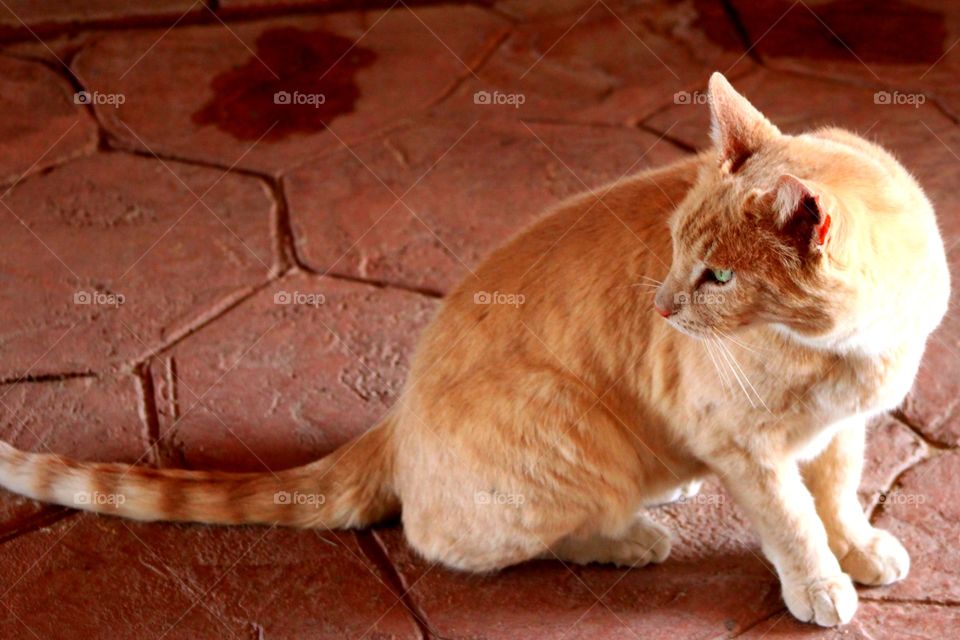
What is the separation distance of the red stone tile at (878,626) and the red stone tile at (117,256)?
6.49ft

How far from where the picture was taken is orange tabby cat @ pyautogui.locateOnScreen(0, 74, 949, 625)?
2197 mm

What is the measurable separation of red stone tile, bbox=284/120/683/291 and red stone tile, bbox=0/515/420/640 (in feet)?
3.90

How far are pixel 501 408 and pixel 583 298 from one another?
307 millimetres

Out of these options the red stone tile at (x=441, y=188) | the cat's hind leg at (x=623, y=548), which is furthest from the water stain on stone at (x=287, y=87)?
the cat's hind leg at (x=623, y=548)

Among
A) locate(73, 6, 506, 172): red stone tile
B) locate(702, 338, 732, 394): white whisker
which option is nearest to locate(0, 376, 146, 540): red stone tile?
locate(73, 6, 506, 172): red stone tile

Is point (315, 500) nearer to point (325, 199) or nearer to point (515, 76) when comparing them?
point (325, 199)

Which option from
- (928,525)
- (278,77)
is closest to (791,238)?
(928,525)

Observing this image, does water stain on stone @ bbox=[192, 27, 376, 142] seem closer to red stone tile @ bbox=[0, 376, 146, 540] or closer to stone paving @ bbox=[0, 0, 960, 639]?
stone paving @ bbox=[0, 0, 960, 639]

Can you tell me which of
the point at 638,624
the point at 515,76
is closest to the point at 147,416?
the point at 638,624

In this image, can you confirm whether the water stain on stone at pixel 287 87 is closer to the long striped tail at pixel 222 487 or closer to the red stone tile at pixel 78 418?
the red stone tile at pixel 78 418

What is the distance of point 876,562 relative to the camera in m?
2.77

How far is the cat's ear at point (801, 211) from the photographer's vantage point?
76.2 inches

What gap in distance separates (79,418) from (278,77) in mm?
2068

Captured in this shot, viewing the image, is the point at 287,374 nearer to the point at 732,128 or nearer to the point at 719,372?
the point at 719,372
